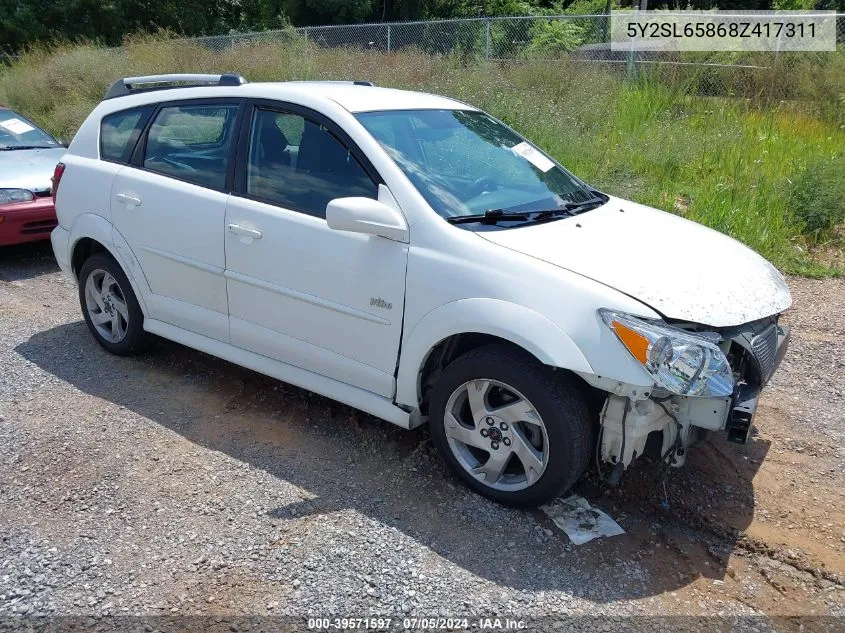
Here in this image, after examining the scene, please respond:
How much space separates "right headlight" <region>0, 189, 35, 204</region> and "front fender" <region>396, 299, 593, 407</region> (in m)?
5.58

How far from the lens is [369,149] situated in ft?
12.4

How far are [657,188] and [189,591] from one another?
7158 millimetres

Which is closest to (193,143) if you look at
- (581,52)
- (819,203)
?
(819,203)

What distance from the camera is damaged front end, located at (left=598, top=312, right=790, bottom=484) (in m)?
3.02

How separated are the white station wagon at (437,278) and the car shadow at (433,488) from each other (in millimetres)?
248

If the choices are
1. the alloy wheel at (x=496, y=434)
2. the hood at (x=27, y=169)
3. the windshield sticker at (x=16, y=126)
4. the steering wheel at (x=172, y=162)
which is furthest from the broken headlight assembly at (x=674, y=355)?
the windshield sticker at (x=16, y=126)

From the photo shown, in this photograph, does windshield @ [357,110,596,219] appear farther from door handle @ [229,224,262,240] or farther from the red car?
the red car

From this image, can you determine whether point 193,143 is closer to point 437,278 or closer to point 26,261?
point 437,278

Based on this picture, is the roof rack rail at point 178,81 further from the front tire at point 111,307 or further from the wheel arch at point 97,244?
the front tire at point 111,307

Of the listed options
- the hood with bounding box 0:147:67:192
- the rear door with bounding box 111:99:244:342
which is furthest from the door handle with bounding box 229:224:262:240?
the hood with bounding box 0:147:67:192

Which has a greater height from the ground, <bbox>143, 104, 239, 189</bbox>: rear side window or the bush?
<bbox>143, 104, 239, 189</bbox>: rear side window

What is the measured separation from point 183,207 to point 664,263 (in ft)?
9.05

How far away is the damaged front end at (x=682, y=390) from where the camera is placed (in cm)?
302

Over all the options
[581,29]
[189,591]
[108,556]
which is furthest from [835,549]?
[581,29]
